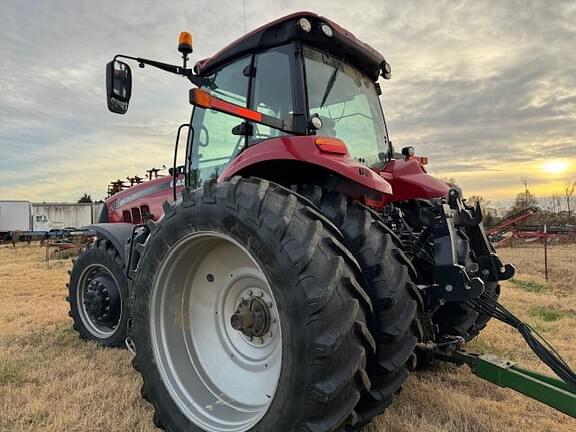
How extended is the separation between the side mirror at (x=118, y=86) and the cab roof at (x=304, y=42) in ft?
2.20

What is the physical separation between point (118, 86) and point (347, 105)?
6.02 ft

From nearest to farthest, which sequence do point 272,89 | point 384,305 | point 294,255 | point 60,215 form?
point 294,255, point 384,305, point 272,89, point 60,215

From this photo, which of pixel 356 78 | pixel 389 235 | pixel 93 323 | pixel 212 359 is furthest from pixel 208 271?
pixel 93 323

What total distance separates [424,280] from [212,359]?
1526 mm

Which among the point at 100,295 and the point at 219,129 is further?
the point at 100,295

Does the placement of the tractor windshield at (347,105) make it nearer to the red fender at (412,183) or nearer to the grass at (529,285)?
the red fender at (412,183)

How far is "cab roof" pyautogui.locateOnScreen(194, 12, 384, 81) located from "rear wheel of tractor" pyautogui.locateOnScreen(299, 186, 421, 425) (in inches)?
59.0

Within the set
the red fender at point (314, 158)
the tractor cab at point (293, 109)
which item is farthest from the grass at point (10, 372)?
the red fender at point (314, 158)

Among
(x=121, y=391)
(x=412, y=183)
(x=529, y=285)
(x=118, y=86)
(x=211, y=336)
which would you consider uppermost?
(x=118, y=86)

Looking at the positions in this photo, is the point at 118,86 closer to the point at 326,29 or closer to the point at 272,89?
the point at 272,89

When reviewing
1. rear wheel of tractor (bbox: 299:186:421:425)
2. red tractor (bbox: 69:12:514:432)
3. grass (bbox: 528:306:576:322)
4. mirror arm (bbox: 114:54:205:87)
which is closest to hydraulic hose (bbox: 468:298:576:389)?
red tractor (bbox: 69:12:514:432)

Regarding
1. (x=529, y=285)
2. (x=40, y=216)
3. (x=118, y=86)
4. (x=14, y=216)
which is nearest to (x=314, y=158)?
(x=118, y=86)

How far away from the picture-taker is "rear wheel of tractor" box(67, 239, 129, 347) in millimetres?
4570

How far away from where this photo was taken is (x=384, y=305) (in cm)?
221
